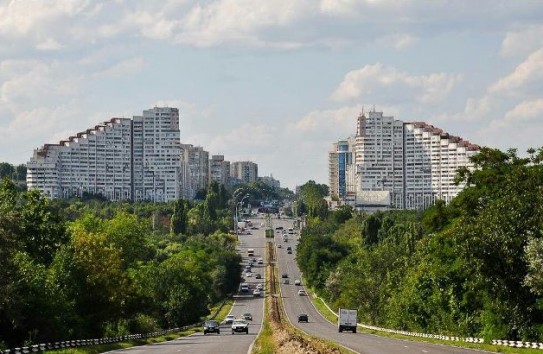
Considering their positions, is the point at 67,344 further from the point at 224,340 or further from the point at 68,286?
the point at 68,286

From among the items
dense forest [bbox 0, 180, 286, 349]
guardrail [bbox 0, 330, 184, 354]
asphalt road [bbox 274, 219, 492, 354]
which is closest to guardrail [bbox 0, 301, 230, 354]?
guardrail [bbox 0, 330, 184, 354]

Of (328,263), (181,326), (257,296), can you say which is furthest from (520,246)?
(328,263)

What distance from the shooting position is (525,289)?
65750 millimetres

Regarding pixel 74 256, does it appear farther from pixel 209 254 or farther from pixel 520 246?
pixel 209 254

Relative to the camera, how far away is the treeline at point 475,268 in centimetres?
6444

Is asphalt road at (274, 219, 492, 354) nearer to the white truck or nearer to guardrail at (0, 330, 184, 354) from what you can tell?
the white truck

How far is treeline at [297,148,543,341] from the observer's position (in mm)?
64438

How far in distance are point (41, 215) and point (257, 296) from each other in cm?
9435

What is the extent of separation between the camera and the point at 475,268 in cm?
6512

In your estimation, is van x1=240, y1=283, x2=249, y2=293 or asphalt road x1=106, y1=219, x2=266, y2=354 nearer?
asphalt road x1=106, y1=219, x2=266, y2=354

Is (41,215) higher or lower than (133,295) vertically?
higher

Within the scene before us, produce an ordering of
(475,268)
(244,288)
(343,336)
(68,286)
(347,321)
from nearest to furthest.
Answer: (475,268)
(68,286)
(343,336)
(347,321)
(244,288)

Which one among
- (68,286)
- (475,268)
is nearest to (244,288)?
(68,286)

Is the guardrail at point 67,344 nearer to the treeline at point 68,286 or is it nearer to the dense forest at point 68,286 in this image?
the dense forest at point 68,286
